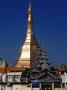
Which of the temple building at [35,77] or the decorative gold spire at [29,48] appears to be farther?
the decorative gold spire at [29,48]

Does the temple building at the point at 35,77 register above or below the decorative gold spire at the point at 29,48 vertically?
below

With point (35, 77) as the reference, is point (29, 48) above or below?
above

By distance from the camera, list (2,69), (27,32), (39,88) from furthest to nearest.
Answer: (27,32) → (2,69) → (39,88)

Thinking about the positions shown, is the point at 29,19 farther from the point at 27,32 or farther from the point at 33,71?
the point at 33,71

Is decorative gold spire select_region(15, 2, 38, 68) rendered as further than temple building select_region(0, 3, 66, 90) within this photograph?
Yes

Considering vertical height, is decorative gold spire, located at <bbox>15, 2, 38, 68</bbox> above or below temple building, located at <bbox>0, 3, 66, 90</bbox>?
above

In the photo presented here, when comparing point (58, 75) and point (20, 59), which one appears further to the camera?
point (20, 59)

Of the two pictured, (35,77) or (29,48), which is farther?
(29,48)

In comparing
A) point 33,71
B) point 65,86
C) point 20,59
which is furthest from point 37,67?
point 20,59

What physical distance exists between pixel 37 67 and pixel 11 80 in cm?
449

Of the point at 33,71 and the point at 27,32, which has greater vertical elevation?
the point at 27,32

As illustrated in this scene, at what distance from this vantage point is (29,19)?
66.7 m

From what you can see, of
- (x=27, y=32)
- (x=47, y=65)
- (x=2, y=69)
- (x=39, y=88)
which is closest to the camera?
(x=39, y=88)

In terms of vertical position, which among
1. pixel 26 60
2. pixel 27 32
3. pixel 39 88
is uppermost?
pixel 27 32
